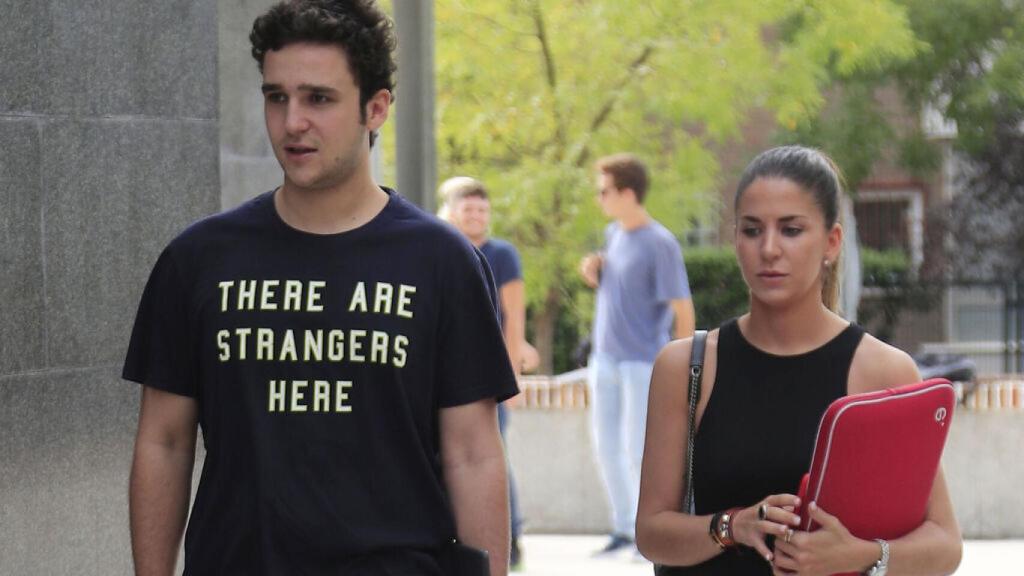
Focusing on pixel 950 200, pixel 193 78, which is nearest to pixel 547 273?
pixel 950 200

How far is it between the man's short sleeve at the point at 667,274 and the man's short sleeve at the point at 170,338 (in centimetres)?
642

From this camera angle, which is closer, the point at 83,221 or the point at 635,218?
the point at 83,221

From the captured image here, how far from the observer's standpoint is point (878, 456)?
3279mm

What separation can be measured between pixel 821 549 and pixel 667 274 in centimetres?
649

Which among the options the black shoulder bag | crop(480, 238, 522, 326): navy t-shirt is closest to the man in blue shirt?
crop(480, 238, 522, 326): navy t-shirt

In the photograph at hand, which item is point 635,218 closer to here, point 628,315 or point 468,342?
point 628,315

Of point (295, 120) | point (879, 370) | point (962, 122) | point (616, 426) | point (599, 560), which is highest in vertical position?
point (962, 122)

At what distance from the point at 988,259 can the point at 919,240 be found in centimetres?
170

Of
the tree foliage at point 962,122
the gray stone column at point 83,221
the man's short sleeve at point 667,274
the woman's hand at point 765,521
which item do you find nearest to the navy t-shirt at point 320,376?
the woman's hand at point 765,521

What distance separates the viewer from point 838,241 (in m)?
3.69

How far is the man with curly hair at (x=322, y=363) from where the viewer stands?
327 cm

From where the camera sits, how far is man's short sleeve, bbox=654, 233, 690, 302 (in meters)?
9.72

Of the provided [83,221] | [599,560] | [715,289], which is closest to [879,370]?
[83,221]

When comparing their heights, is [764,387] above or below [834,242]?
below
